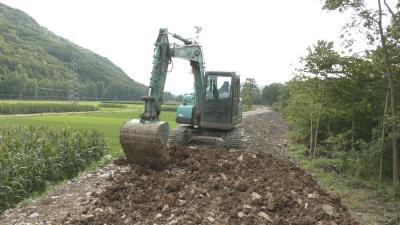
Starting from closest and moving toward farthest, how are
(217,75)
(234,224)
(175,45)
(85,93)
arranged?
(234,224)
(175,45)
(217,75)
(85,93)

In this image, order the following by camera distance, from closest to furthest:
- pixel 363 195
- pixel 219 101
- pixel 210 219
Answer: pixel 210 219
pixel 363 195
pixel 219 101

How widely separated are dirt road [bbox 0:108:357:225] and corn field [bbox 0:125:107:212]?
861mm

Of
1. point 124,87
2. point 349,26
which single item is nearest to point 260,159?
point 349,26

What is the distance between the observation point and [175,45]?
472 inches

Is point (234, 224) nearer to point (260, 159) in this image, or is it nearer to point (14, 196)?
point (14, 196)

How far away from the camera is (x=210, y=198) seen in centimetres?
800

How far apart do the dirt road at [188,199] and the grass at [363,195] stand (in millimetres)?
1202

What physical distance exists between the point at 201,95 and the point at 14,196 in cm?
746

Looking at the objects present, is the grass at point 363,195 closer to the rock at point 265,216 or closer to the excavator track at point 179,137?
the rock at point 265,216

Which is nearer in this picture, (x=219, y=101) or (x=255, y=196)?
(x=255, y=196)

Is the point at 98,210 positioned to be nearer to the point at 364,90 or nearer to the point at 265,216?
the point at 265,216

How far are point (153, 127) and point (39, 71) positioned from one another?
10963 centimetres

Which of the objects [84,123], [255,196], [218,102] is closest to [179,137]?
[218,102]

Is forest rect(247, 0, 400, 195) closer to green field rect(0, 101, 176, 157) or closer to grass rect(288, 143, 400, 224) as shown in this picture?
grass rect(288, 143, 400, 224)
